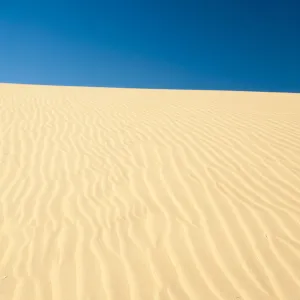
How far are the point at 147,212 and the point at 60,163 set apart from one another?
2491 mm

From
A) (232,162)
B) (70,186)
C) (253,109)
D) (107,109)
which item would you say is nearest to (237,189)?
(232,162)

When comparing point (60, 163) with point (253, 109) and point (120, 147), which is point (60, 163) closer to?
point (120, 147)

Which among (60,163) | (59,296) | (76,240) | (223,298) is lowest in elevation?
(223,298)

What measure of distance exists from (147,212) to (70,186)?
60.6 inches

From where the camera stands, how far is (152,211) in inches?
180

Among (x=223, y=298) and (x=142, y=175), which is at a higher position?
(x=142, y=175)

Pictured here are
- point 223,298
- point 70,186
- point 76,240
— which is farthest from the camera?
point 70,186

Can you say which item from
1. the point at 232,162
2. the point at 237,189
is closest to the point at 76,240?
the point at 237,189

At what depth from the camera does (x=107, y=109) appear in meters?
10.8

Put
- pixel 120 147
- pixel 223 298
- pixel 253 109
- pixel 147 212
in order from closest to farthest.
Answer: pixel 223 298 < pixel 147 212 < pixel 120 147 < pixel 253 109

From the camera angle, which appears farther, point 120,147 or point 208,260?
point 120,147

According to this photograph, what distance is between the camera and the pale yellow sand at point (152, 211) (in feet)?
11.1

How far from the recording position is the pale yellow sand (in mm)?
3375

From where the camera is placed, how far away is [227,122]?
837cm
